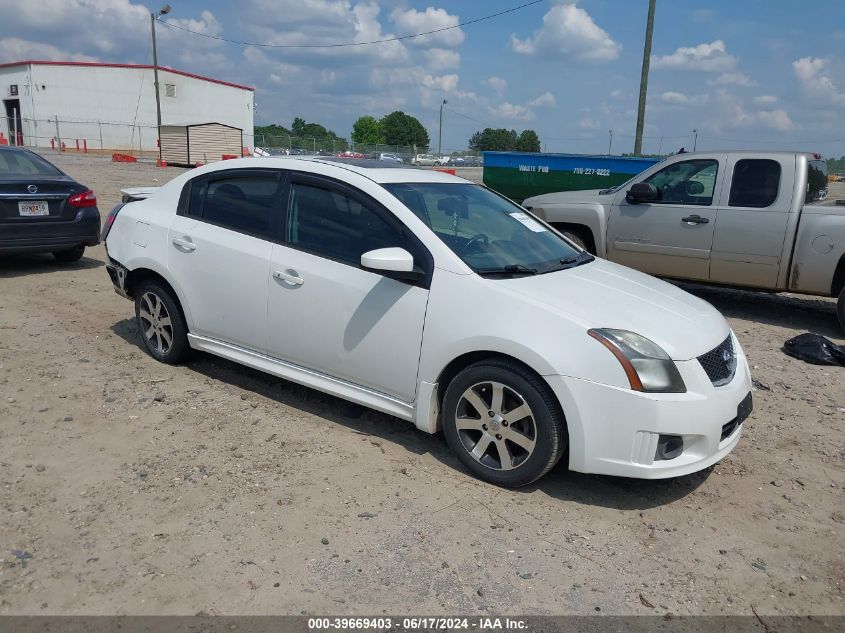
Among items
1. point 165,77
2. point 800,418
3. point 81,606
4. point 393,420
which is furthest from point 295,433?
point 165,77

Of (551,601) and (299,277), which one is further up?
(299,277)

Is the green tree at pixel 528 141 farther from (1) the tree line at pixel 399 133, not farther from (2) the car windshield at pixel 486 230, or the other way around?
(2) the car windshield at pixel 486 230

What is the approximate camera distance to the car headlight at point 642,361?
3.34 meters

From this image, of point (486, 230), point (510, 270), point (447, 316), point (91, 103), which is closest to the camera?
point (447, 316)

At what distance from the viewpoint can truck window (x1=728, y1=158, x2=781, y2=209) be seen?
7.37 metres

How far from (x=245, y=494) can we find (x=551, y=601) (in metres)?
1.66

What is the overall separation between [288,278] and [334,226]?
44 cm

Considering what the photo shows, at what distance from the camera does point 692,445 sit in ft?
11.4

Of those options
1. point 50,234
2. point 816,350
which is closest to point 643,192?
point 816,350

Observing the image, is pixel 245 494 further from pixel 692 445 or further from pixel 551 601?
pixel 692 445

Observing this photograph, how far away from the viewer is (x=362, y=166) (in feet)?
15.1

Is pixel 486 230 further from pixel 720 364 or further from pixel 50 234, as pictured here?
pixel 50 234

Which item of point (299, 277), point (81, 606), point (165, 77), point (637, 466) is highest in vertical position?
point (165, 77)

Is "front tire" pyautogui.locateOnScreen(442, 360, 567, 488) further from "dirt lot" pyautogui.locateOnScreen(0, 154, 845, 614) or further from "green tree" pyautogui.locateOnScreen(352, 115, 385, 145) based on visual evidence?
"green tree" pyautogui.locateOnScreen(352, 115, 385, 145)
